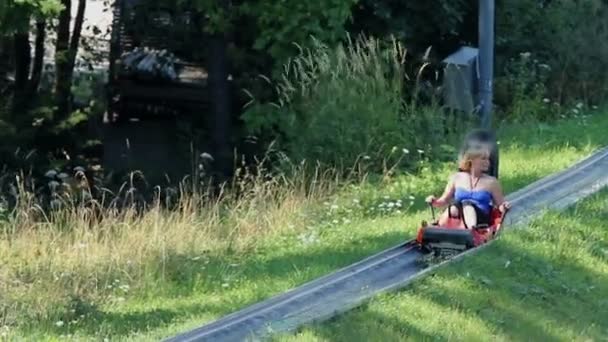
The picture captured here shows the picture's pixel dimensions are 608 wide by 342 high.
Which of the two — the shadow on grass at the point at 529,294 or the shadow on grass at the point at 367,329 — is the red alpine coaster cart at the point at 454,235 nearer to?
the shadow on grass at the point at 529,294

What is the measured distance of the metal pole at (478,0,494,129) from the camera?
36.8 feet

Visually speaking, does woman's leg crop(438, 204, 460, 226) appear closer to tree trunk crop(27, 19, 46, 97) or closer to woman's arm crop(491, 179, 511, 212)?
woman's arm crop(491, 179, 511, 212)

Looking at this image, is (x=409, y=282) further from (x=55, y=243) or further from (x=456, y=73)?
(x=456, y=73)

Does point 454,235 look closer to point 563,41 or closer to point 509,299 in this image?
point 509,299

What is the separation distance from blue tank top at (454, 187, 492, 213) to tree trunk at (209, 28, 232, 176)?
9910mm

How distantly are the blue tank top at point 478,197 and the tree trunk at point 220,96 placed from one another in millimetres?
9910

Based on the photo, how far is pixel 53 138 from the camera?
2059cm

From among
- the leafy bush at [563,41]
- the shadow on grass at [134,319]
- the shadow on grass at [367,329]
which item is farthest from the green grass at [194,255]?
the leafy bush at [563,41]

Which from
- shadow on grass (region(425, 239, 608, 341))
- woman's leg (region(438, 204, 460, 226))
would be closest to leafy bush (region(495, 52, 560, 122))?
woman's leg (region(438, 204, 460, 226))

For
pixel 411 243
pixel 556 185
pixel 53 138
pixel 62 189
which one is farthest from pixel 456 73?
pixel 53 138

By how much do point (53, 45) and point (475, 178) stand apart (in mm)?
14076

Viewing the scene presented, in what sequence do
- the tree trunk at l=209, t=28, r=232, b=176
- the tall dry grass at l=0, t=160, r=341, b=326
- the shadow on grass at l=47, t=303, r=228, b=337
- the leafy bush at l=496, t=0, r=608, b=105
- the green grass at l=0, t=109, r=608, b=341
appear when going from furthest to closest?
the tree trunk at l=209, t=28, r=232, b=176, the leafy bush at l=496, t=0, r=608, b=105, the tall dry grass at l=0, t=160, r=341, b=326, the green grass at l=0, t=109, r=608, b=341, the shadow on grass at l=47, t=303, r=228, b=337

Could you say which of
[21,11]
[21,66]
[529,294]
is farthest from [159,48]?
[529,294]

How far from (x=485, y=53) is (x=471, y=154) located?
94.5 inches
